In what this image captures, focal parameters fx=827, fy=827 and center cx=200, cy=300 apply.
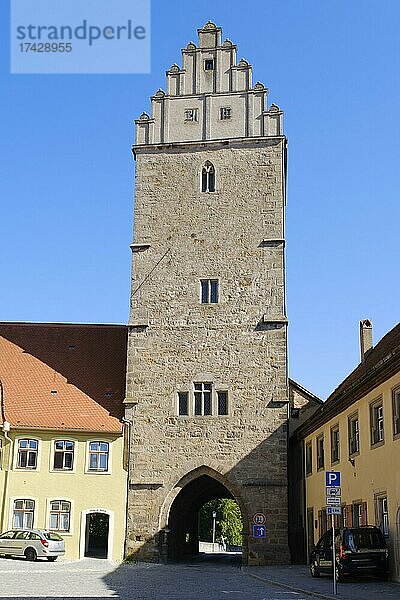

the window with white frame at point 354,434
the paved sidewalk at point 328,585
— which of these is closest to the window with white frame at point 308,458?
the paved sidewalk at point 328,585

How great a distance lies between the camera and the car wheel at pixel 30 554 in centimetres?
2909

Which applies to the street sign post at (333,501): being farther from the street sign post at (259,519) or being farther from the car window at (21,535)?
the car window at (21,535)

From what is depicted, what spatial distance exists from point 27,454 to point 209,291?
9.75 metres

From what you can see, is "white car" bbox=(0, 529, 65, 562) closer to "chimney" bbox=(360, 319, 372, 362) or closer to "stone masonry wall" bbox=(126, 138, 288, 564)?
"stone masonry wall" bbox=(126, 138, 288, 564)

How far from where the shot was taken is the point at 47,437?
32.4m

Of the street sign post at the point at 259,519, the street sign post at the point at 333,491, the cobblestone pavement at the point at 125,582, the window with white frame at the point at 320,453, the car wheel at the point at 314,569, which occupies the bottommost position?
the cobblestone pavement at the point at 125,582

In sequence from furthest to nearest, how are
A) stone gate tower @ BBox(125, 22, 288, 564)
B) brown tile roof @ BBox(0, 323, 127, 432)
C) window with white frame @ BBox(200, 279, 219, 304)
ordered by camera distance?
window with white frame @ BBox(200, 279, 219, 304) → brown tile roof @ BBox(0, 323, 127, 432) → stone gate tower @ BBox(125, 22, 288, 564)

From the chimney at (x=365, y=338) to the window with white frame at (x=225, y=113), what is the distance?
10.9 meters

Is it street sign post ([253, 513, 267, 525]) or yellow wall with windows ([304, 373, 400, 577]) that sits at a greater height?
yellow wall with windows ([304, 373, 400, 577])

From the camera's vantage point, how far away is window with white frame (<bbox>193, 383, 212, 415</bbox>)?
3291 centimetres

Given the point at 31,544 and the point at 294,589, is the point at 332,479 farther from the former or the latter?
the point at 31,544

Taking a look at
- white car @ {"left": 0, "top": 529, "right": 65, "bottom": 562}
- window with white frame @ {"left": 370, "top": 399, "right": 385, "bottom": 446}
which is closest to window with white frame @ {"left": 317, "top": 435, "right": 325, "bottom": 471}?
window with white frame @ {"left": 370, "top": 399, "right": 385, "bottom": 446}

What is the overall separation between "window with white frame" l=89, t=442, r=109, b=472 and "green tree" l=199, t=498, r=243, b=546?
30.3m

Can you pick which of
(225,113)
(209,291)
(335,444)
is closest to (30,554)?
(335,444)
